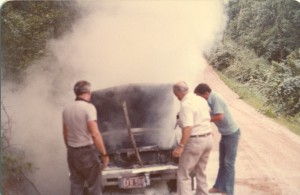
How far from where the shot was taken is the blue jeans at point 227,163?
4.07 metres

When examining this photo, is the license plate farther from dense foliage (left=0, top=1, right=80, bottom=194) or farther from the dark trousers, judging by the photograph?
dense foliage (left=0, top=1, right=80, bottom=194)

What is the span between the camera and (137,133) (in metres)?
3.99

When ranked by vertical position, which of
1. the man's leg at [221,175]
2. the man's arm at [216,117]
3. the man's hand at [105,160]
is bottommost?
the man's leg at [221,175]

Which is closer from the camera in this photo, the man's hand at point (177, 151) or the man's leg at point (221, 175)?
the man's hand at point (177, 151)

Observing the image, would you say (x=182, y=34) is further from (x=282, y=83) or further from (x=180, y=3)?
(x=282, y=83)

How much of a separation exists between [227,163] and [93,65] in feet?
4.32

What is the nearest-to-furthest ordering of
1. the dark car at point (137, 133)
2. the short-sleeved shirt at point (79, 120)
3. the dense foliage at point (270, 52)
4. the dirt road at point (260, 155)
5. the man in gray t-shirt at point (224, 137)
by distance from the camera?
the short-sleeved shirt at point (79, 120) → the dark car at point (137, 133) → the man in gray t-shirt at point (224, 137) → the dirt road at point (260, 155) → the dense foliage at point (270, 52)

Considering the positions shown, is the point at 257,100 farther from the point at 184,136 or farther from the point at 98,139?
the point at 98,139

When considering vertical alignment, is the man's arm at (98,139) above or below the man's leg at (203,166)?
above

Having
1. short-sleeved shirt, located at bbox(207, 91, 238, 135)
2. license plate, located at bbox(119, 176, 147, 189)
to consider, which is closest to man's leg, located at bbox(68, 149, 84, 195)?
license plate, located at bbox(119, 176, 147, 189)

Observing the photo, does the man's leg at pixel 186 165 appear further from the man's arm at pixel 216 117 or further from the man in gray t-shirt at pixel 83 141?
the man in gray t-shirt at pixel 83 141

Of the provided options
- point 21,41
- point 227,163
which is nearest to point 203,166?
point 227,163

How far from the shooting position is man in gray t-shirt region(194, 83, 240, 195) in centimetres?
401

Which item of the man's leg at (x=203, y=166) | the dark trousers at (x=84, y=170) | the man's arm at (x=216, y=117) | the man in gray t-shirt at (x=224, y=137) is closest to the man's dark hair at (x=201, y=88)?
the man in gray t-shirt at (x=224, y=137)
